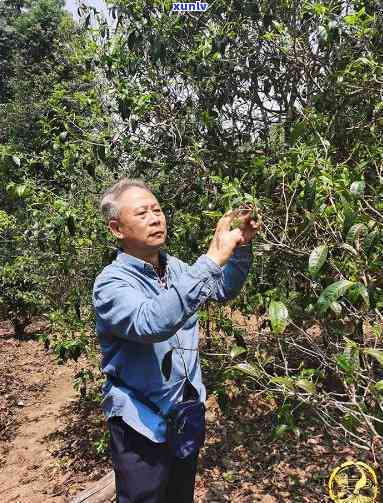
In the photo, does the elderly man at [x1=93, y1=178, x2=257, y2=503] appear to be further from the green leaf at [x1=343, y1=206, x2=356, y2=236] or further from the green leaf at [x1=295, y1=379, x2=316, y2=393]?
the green leaf at [x1=295, y1=379, x2=316, y2=393]

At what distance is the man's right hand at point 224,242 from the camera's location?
145 centimetres

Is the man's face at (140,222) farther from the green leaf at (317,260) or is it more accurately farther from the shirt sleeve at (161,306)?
the green leaf at (317,260)

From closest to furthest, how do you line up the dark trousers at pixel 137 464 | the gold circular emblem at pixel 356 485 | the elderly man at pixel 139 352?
the gold circular emblem at pixel 356 485
the elderly man at pixel 139 352
the dark trousers at pixel 137 464

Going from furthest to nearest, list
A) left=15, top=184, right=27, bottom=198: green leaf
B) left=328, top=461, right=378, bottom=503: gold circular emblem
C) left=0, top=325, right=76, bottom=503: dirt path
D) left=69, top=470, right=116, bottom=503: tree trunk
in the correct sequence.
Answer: left=0, top=325, right=76, bottom=503: dirt path, left=69, top=470, right=116, bottom=503: tree trunk, left=15, top=184, right=27, bottom=198: green leaf, left=328, top=461, right=378, bottom=503: gold circular emblem

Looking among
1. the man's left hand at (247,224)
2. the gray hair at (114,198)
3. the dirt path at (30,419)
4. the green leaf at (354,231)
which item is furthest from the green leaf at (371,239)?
the dirt path at (30,419)

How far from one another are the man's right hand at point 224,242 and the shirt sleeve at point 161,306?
4 cm

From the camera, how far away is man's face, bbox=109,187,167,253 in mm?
1663

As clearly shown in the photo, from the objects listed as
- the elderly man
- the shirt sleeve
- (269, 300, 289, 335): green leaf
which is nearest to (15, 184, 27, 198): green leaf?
the elderly man

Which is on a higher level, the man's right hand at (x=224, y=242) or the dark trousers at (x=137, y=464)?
the man's right hand at (x=224, y=242)

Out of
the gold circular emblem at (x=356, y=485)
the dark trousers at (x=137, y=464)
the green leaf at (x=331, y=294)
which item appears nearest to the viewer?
the gold circular emblem at (x=356, y=485)

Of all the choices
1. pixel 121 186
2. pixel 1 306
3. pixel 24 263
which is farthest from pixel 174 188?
pixel 1 306

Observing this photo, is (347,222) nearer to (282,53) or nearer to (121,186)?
(121,186)

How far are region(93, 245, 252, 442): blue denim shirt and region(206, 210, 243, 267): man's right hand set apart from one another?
0.04 m

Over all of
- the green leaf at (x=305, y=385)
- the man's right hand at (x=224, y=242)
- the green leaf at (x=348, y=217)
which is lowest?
the green leaf at (x=305, y=385)
